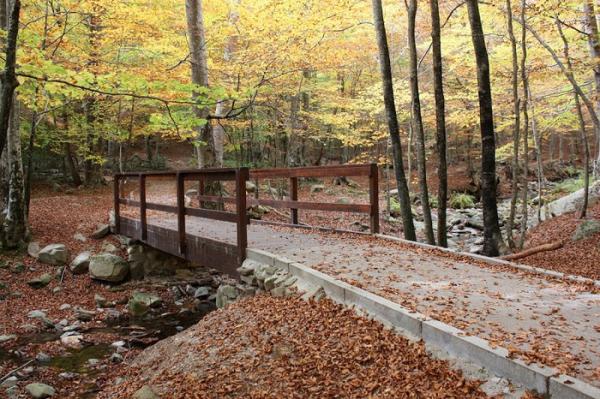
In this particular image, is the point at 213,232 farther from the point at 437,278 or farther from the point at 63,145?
the point at 63,145

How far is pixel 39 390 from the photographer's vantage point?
5.13 meters

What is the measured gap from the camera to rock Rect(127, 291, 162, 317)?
27.7 feet

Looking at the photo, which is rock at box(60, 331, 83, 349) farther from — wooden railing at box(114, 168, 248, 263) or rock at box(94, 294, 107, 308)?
wooden railing at box(114, 168, 248, 263)

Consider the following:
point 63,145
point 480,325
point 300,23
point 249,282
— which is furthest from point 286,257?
point 63,145

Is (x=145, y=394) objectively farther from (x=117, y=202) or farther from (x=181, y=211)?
(x=117, y=202)

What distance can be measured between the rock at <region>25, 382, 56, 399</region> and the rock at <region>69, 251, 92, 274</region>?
4993 millimetres

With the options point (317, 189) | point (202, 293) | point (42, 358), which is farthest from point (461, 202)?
point (42, 358)

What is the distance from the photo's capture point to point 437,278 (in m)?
5.16

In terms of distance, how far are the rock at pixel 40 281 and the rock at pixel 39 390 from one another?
4.53 meters

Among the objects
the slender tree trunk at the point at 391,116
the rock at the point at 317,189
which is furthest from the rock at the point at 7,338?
the rock at the point at 317,189

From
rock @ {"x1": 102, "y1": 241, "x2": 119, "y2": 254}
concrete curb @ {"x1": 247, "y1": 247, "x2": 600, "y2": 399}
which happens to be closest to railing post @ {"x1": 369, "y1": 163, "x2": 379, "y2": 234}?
concrete curb @ {"x1": 247, "y1": 247, "x2": 600, "y2": 399}

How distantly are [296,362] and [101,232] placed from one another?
9.36m

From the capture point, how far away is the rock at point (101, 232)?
1163 centimetres

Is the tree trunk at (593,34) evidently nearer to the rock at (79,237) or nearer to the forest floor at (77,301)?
the forest floor at (77,301)
